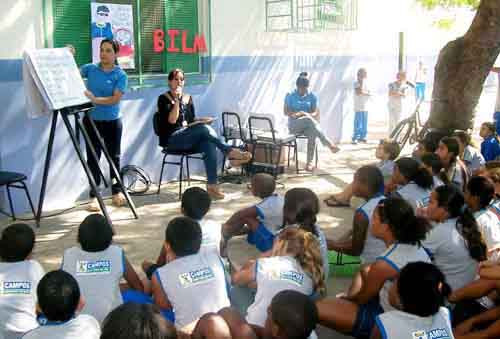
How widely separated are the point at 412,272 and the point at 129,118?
200 inches

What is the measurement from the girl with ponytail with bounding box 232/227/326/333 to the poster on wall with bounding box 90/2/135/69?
13.9ft

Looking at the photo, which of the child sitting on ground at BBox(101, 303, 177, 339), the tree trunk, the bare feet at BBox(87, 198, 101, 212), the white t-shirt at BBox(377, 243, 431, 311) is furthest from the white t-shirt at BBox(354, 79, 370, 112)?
the child sitting on ground at BBox(101, 303, 177, 339)

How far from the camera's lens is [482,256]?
3420mm

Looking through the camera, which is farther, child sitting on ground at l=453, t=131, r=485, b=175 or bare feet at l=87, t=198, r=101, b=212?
bare feet at l=87, t=198, r=101, b=212

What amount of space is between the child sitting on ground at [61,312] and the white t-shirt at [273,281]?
0.82 meters

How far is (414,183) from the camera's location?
4.58 m

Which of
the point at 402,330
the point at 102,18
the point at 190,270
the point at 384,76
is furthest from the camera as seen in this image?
the point at 384,76

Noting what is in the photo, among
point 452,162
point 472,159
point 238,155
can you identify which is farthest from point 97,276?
point 472,159

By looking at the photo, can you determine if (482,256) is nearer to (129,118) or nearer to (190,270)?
(190,270)

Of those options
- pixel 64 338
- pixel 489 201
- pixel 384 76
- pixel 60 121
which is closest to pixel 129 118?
pixel 60 121

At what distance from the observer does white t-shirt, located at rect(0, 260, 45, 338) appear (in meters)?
2.72

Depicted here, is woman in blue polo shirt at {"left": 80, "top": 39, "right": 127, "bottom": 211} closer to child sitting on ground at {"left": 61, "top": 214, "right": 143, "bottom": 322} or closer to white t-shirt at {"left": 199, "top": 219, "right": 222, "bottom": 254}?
white t-shirt at {"left": 199, "top": 219, "right": 222, "bottom": 254}

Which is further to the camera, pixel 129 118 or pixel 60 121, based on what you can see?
pixel 129 118

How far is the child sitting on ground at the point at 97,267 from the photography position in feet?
9.52
